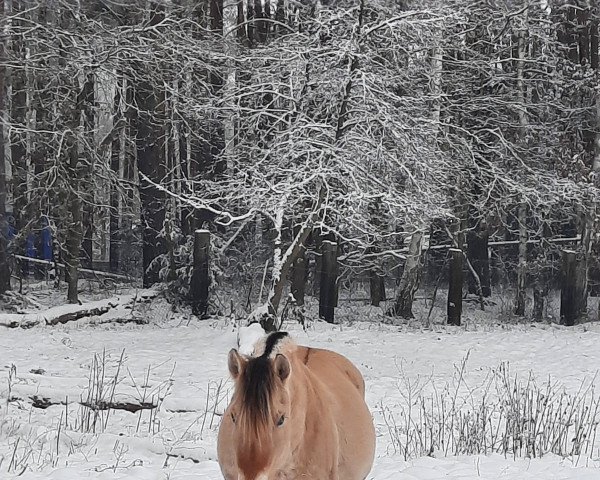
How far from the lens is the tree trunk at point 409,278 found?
649 inches

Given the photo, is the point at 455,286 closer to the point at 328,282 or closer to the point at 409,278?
the point at 409,278

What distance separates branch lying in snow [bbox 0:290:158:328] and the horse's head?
1115 cm

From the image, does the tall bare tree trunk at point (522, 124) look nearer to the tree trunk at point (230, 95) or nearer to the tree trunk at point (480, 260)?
the tree trunk at point (480, 260)

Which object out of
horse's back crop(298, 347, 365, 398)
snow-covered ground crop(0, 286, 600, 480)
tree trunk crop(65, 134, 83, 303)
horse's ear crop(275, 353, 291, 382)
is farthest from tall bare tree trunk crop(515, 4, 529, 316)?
horse's ear crop(275, 353, 291, 382)

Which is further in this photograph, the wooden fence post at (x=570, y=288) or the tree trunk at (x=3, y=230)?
the wooden fence post at (x=570, y=288)

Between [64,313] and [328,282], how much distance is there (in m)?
5.86

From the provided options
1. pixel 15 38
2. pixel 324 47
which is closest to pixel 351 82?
pixel 324 47

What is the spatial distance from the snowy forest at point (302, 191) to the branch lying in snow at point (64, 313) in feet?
0.16

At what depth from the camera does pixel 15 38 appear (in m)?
15.0

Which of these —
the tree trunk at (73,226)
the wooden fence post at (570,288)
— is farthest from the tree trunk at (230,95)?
the wooden fence post at (570,288)

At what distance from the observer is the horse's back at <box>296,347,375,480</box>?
124 inches

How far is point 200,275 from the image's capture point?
15.2m

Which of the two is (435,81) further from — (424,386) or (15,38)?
(15,38)

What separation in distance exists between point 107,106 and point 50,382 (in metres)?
9.97
